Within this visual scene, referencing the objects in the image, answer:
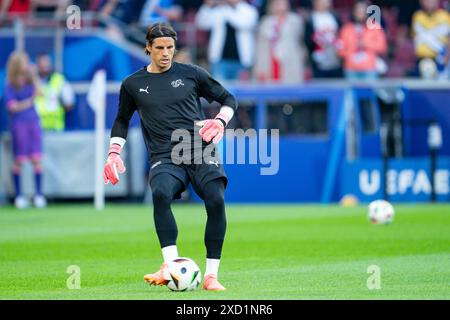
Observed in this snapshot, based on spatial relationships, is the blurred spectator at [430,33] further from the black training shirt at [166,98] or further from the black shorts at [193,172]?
the black shorts at [193,172]

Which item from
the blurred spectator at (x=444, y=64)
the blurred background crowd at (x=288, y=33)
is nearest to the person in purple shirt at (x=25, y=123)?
the blurred background crowd at (x=288, y=33)

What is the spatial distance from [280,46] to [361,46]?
175 centimetres

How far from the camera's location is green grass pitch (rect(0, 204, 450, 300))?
1047cm

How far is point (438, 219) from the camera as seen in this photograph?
19.3 meters

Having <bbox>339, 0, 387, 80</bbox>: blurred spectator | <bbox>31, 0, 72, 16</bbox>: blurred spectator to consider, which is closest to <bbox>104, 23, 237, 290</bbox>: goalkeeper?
<bbox>339, 0, 387, 80</bbox>: blurred spectator

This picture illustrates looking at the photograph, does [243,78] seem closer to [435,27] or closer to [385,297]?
[435,27]

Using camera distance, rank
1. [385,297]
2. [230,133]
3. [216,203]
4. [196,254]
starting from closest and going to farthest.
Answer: [385,297] → [216,203] → [196,254] → [230,133]

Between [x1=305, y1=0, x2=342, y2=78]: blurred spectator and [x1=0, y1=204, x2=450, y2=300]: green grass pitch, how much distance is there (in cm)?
383

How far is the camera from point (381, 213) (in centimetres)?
1833

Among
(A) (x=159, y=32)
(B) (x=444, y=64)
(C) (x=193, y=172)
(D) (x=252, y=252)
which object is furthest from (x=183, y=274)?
(B) (x=444, y=64)

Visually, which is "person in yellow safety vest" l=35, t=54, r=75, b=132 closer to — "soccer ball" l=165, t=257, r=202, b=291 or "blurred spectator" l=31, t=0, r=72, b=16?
"blurred spectator" l=31, t=0, r=72, b=16

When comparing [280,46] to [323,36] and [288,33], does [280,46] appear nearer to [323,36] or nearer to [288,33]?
[288,33]

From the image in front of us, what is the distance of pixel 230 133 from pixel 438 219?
5809mm
